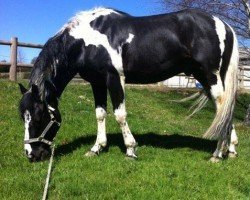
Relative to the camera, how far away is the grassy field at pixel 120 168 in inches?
198

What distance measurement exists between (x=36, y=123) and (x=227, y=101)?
2.99 metres

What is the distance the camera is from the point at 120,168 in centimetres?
594

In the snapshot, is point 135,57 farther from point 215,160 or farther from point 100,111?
point 215,160


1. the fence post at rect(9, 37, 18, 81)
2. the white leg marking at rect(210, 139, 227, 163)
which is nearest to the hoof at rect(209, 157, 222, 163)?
the white leg marking at rect(210, 139, 227, 163)

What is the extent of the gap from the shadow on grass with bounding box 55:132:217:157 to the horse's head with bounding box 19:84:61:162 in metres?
0.76

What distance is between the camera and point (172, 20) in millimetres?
6918

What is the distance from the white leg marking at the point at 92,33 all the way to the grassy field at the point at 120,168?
62.0 inches

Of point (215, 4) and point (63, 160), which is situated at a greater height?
point (215, 4)

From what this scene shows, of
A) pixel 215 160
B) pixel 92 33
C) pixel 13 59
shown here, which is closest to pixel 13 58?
pixel 13 59

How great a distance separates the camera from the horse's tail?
645 centimetres

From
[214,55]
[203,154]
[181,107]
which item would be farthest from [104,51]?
[181,107]

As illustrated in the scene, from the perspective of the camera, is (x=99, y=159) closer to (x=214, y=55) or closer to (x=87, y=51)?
(x=87, y=51)

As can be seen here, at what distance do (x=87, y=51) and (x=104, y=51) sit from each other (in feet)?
0.97

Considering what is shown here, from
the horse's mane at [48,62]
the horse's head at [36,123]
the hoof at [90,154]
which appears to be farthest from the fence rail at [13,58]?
the horse's head at [36,123]
